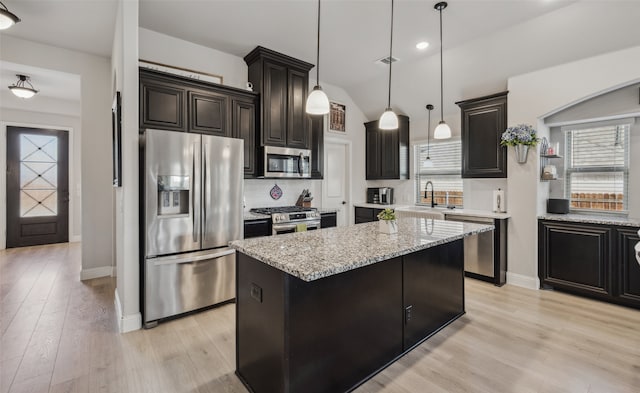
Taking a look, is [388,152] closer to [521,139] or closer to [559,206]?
[521,139]

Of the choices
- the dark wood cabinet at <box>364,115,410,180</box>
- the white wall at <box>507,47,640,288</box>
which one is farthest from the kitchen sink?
the white wall at <box>507,47,640,288</box>

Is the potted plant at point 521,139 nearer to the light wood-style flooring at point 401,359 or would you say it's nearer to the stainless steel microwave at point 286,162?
the light wood-style flooring at point 401,359

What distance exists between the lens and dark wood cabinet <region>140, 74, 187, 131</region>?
3.21 metres

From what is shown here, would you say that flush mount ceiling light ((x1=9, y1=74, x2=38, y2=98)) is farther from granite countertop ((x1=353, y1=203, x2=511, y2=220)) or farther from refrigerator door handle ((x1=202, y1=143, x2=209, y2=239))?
granite countertop ((x1=353, y1=203, x2=511, y2=220))

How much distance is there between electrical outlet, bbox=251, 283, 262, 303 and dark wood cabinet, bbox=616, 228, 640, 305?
149 inches

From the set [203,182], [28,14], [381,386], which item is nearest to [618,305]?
[381,386]

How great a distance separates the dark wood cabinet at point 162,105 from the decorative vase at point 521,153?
13.4ft

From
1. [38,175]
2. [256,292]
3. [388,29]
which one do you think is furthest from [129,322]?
[38,175]

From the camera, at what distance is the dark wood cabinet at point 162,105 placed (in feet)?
10.5

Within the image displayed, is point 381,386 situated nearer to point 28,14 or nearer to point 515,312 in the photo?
point 515,312

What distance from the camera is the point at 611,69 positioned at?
3178mm

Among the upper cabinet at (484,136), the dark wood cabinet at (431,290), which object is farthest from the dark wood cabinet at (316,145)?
the dark wood cabinet at (431,290)

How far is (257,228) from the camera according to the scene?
3.76 m

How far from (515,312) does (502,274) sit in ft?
2.96
